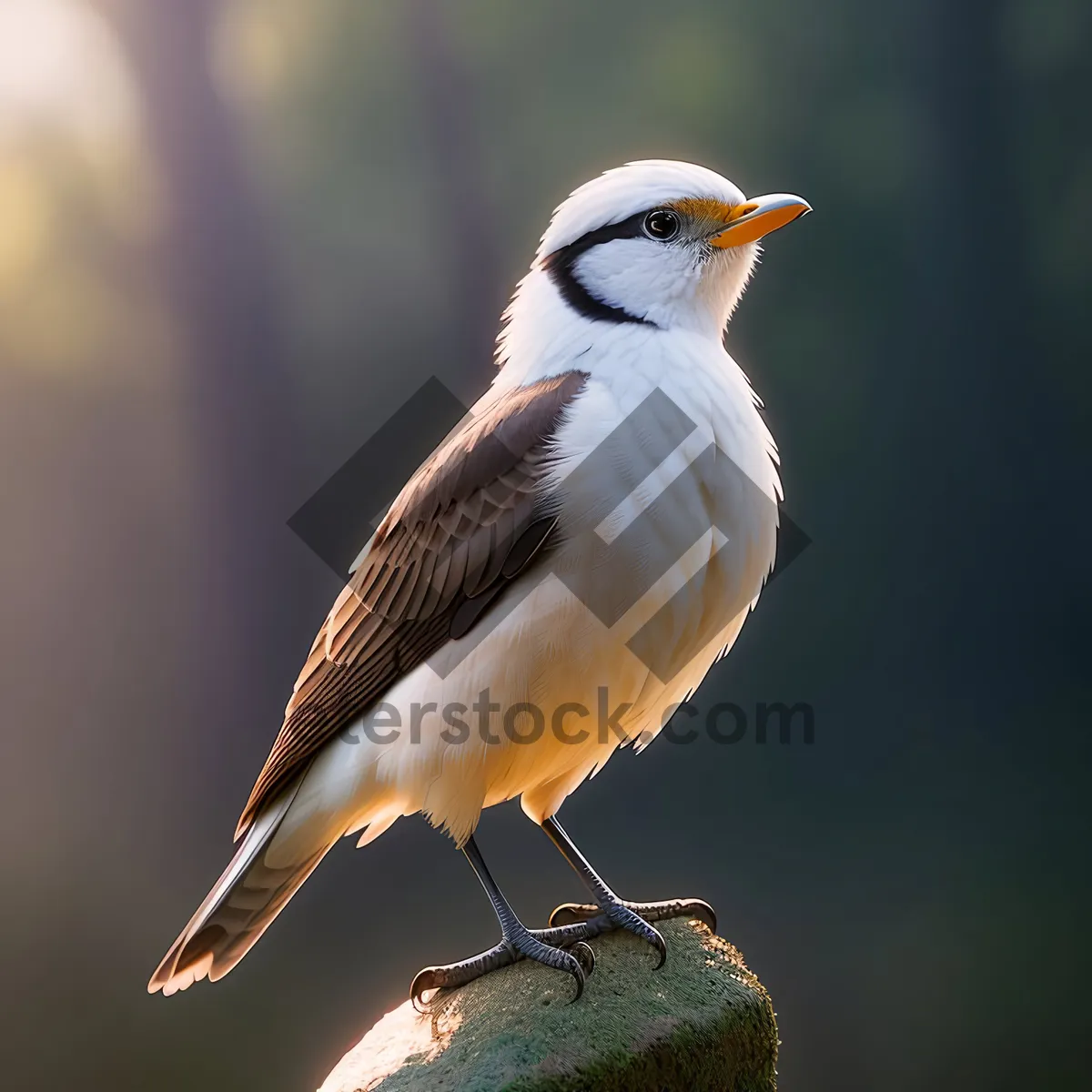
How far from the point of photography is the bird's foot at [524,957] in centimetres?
180

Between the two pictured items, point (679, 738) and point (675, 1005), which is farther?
point (679, 738)

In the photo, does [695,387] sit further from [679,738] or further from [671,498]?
[679,738]

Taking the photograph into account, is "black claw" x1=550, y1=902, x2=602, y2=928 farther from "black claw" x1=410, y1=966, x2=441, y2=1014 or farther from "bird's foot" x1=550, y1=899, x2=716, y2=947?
"black claw" x1=410, y1=966, x2=441, y2=1014

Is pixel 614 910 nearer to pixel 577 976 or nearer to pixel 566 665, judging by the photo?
pixel 577 976

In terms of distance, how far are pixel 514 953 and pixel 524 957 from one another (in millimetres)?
18

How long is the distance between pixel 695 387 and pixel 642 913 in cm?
92

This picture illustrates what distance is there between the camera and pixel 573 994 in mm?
1760

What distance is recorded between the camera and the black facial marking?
6.23 feet

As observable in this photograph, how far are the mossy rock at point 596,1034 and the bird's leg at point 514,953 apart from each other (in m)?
0.02

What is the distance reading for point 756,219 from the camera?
1.87 meters

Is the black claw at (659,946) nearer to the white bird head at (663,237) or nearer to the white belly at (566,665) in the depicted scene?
the white belly at (566,665)

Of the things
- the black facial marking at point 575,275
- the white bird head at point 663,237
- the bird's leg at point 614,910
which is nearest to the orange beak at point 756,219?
the white bird head at point 663,237

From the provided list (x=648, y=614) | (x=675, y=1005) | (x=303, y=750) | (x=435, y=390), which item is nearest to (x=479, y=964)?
(x=675, y=1005)

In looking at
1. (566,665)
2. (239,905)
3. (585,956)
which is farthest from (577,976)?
(239,905)
